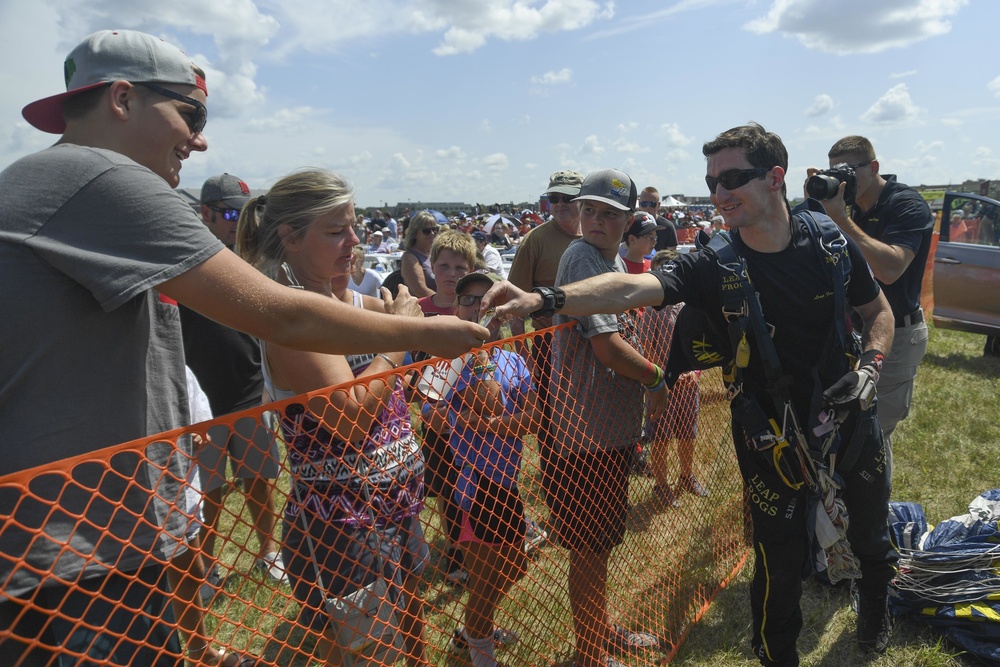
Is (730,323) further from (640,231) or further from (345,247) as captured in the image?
(640,231)

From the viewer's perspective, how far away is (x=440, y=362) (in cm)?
194

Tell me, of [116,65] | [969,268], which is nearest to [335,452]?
[116,65]

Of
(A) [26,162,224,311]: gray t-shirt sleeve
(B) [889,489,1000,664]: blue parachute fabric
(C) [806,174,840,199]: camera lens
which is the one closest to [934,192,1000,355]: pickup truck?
(B) [889,489,1000,664]: blue parachute fabric

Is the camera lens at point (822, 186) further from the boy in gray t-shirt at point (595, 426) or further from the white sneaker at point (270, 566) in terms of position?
the white sneaker at point (270, 566)

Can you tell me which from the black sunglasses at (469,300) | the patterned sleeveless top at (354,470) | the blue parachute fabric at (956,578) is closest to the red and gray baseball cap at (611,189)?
the black sunglasses at (469,300)

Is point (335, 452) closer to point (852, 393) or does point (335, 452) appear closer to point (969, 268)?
point (852, 393)

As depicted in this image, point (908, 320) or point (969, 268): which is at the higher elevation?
point (908, 320)

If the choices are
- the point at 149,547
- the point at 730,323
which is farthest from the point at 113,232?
the point at 730,323

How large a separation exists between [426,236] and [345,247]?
3.40m

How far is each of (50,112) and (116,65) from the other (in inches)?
11.2

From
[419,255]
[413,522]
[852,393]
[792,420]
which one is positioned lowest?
[413,522]

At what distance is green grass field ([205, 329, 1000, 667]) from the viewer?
2.69 metres

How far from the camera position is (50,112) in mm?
1565

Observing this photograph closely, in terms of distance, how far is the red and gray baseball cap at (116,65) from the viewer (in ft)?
4.73
